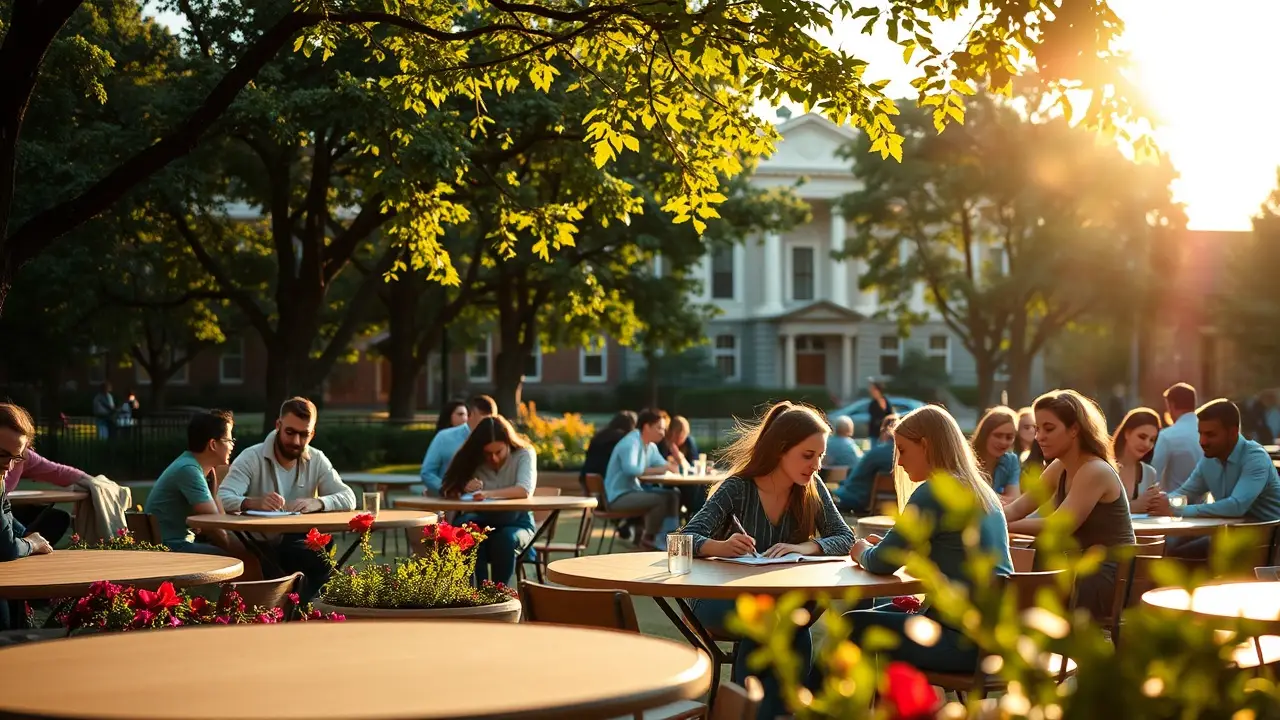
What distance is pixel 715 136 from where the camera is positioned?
34.8 feet

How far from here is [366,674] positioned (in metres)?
3.25

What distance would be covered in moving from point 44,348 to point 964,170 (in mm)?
22830

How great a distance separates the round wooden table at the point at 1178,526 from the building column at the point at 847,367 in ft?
172

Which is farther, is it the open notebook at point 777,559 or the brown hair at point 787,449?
the brown hair at point 787,449

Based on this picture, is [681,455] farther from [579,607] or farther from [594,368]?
[594,368]

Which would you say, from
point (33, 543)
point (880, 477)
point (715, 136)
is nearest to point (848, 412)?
point (880, 477)

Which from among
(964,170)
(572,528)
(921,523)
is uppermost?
(964,170)

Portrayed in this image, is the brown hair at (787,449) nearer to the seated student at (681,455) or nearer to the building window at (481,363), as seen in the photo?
the seated student at (681,455)

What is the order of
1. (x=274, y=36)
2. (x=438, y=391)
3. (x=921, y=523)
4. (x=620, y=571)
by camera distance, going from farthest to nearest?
1. (x=438, y=391)
2. (x=274, y=36)
3. (x=620, y=571)
4. (x=921, y=523)

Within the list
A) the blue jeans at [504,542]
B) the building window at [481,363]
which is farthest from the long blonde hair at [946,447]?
the building window at [481,363]

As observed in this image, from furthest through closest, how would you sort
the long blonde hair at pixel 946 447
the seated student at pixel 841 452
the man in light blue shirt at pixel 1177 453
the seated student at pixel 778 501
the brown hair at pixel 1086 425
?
the seated student at pixel 841 452
the man in light blue shirt at pixel 1177 453
the brown hair at pixel 1086 425
the seated student at pixel 778 501
the long blonde hair at pixel 946 447

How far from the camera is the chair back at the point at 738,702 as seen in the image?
290 cm

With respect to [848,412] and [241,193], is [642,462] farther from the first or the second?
[848,412]

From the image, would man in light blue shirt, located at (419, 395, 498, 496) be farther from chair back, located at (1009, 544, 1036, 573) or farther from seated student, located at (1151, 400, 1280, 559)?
chair back, located at (1009, 544, 1036, 573)
